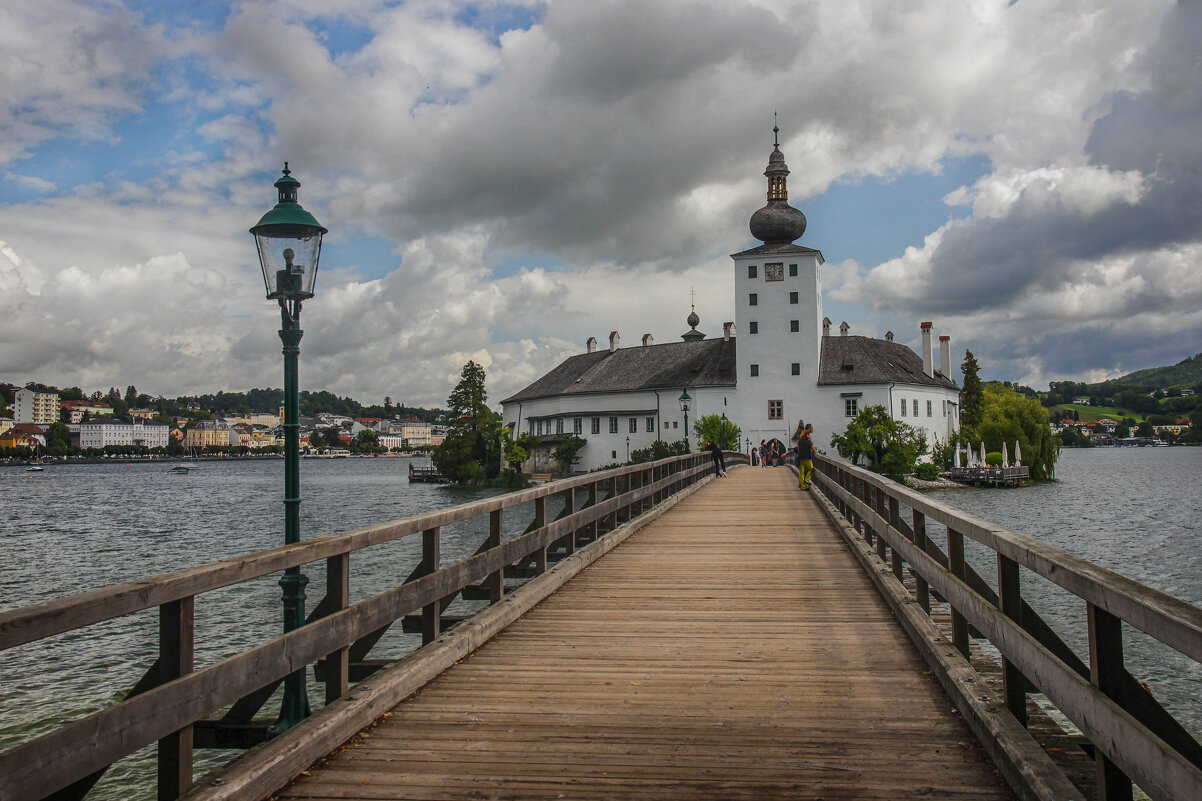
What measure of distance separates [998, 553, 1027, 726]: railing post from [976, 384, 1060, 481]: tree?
7296cm

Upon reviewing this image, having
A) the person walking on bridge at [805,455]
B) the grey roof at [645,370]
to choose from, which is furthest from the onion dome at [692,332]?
the person walking on bridge at [805,455]

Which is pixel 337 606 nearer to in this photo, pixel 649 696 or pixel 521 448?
pixel 649 696

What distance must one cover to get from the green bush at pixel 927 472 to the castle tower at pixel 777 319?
882 centimetres

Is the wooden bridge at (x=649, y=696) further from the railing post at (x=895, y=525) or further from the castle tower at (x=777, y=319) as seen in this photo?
the castle tower at (x=777, y=319)

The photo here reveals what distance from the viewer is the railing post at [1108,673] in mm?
3029

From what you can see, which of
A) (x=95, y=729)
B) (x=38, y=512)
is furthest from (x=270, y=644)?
(x=38, y=512)

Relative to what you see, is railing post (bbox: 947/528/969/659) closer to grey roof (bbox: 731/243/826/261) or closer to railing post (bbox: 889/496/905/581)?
railing post (bbox: 889/496/905/581)

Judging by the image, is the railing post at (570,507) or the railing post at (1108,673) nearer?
the railing post at (1108,673)

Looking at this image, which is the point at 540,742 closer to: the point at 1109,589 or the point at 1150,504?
the point at 1109,589

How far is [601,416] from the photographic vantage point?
7800 cm

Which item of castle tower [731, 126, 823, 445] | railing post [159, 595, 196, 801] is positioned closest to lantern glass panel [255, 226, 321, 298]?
railing post [159, 595, 196, 801]

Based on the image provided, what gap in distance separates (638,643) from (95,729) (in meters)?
4.28

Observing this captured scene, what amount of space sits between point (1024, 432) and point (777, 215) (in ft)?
84.3

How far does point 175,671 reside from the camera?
11.1 feet
